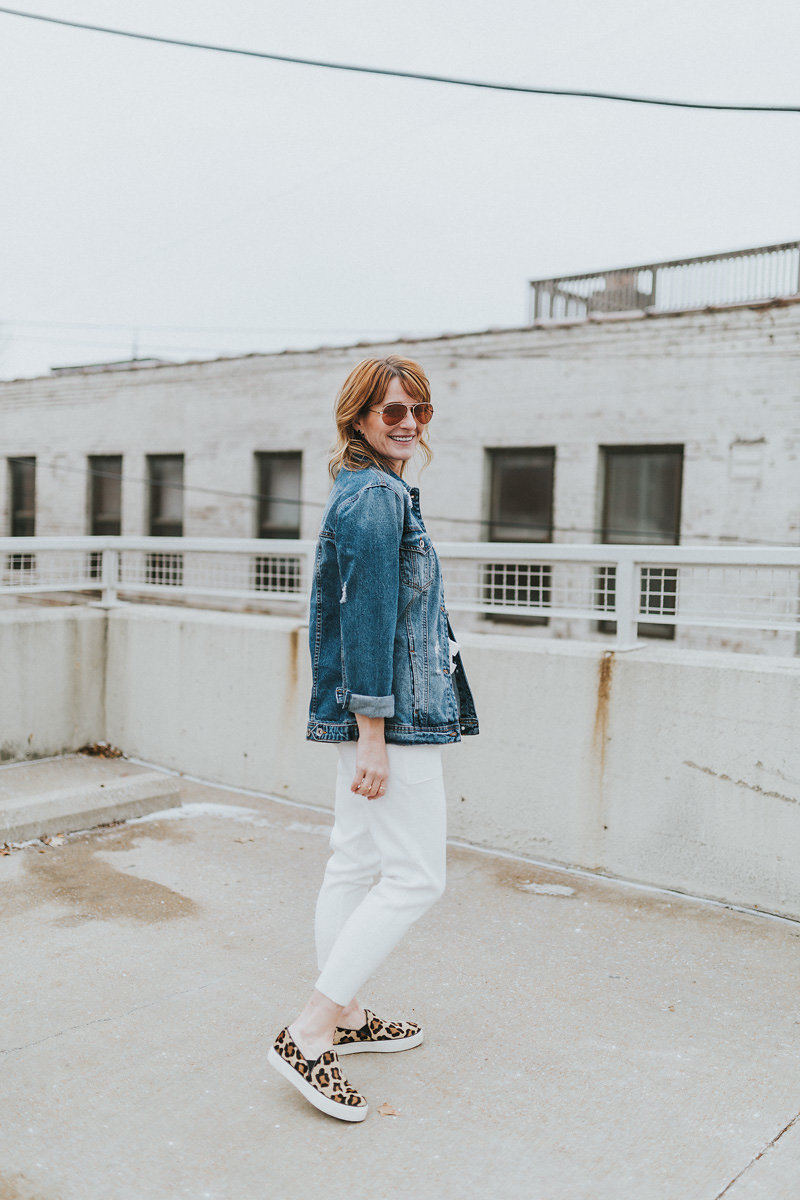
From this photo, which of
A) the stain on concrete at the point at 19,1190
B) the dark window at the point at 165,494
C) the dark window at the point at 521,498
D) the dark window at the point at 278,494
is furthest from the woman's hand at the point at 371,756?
the dark window at the point at 165,494

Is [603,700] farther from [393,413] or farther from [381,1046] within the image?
[393,413]

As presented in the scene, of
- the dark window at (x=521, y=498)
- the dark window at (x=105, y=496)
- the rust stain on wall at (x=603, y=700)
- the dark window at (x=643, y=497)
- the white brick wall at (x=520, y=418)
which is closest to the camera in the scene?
the rust stain on wall at (x=603, y=700)

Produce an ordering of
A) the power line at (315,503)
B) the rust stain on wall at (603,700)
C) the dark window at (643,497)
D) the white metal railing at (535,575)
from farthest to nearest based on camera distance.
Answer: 1. the dark window at (643,497)
2. the power line at (315,503)
3. the rust stain on wall at (603,700)
4. the white metal railing at (535,575)

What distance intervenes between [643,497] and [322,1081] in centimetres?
825

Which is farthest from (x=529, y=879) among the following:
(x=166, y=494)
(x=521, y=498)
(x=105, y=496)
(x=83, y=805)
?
(x=105, y=496)

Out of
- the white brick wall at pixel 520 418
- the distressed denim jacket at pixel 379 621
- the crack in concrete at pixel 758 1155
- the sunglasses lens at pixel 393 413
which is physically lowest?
the crack in concrete at pixel 758 1155

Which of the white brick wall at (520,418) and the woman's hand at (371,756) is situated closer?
the woman's hand at (371,756)

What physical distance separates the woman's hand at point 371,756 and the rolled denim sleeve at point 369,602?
0.05m

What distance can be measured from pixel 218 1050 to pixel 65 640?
4.36m

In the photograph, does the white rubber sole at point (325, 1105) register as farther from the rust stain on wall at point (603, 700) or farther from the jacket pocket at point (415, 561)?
the rust stain on wall at point (603, 700)

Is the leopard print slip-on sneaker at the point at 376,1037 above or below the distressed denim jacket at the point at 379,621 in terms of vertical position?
below

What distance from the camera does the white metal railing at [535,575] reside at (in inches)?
186

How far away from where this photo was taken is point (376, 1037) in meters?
3.24

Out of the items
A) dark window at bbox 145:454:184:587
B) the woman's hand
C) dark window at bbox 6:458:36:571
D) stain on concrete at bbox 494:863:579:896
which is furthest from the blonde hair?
dark window at bbox 6:458:36:571
